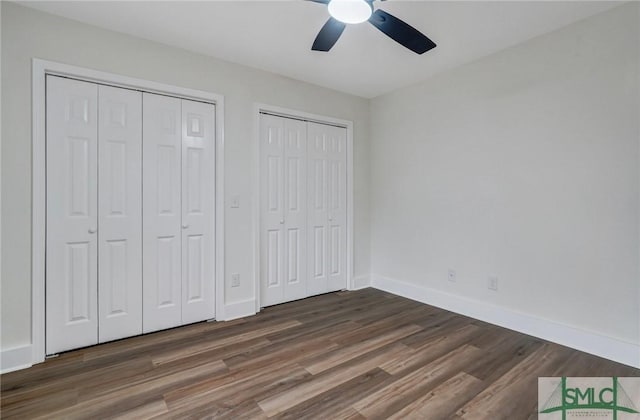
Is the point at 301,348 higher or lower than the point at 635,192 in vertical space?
lower

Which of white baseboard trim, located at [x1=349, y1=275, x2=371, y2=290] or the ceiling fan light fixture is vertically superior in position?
the ceiling fan light fixture

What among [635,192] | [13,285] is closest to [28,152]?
[13,285]

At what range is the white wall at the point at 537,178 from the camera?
2215 mm

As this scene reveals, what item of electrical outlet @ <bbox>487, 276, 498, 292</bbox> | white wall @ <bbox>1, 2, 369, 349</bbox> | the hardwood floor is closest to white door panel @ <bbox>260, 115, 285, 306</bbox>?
white wall @ <bbox>1, 2, 369, 349</bbox>

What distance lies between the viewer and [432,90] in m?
3.42

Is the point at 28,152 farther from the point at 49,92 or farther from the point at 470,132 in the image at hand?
the point at 470,132

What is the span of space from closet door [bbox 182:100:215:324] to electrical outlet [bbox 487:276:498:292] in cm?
263

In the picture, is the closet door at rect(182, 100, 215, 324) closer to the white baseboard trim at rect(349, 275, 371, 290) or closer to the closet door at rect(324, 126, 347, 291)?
the closet door at rect(324, 126, 347, 291)

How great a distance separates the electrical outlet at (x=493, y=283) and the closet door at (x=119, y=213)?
3141mm

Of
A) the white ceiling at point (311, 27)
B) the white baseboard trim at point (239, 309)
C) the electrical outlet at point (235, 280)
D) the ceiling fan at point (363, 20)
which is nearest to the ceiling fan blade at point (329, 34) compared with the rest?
the ceiling fan at point (363, 20)

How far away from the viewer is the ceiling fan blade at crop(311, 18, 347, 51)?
1.87 m

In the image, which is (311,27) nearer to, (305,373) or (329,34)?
(329,34)

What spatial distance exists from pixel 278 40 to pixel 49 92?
1.75 m

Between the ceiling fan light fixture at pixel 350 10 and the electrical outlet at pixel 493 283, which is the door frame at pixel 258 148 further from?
the electrical outlet at pixel 493 283
